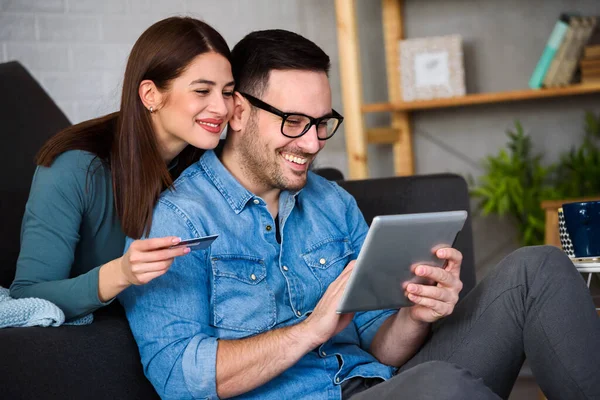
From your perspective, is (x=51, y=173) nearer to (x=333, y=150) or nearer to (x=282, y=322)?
(x=282, y=322)

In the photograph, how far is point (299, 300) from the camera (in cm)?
137

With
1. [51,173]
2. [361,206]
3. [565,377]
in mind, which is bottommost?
[565,377]

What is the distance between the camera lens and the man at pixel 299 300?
3.88 feet

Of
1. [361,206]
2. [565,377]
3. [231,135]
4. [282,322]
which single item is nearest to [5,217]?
[231,135]

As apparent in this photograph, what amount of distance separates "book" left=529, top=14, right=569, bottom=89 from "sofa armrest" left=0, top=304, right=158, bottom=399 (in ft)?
7.14

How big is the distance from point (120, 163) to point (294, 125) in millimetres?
→ 308

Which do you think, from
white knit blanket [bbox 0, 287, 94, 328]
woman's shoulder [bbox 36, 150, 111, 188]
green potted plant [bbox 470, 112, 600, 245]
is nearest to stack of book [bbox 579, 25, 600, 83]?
green potted plant [bbox 470, 112, 600, 245]

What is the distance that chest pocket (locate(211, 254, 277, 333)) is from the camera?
127cm

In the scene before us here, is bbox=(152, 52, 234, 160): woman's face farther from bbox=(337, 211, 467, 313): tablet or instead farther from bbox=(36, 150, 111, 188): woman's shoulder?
bbox=(337, 211, 467, 313): tablet

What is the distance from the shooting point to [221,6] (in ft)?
10.6

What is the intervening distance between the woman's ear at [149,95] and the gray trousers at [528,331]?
606mm

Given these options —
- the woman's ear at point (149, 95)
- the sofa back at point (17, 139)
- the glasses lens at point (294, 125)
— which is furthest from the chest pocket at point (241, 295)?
the sofa back at point (17, 139)

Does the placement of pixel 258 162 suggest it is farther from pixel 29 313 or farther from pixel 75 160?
pixel 29 313

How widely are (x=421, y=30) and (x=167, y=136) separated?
2.09 metres
